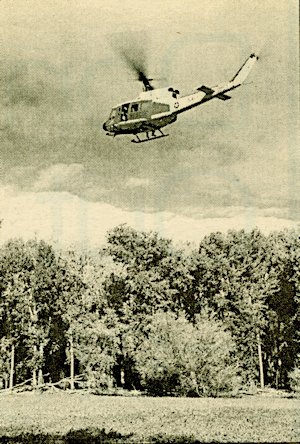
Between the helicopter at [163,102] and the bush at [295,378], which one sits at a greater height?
the helicopter at [163,102]

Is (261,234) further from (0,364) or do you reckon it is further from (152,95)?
(152,95)

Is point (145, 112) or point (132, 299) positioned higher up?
point (145, 112)

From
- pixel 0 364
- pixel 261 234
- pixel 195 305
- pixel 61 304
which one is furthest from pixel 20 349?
pixel 261 234

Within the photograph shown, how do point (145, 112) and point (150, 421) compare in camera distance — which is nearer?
point (145, 112)

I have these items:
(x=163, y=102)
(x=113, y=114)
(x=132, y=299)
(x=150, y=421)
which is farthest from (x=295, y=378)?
(x=163, y=102)

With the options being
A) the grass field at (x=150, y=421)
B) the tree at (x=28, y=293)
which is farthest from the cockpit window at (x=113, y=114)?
the tree at (x=28, y=293)

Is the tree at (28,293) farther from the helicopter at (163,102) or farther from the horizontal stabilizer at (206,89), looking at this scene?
the horizontal stabilizer at (206,89)

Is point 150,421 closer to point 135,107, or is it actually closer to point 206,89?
point 135,107
